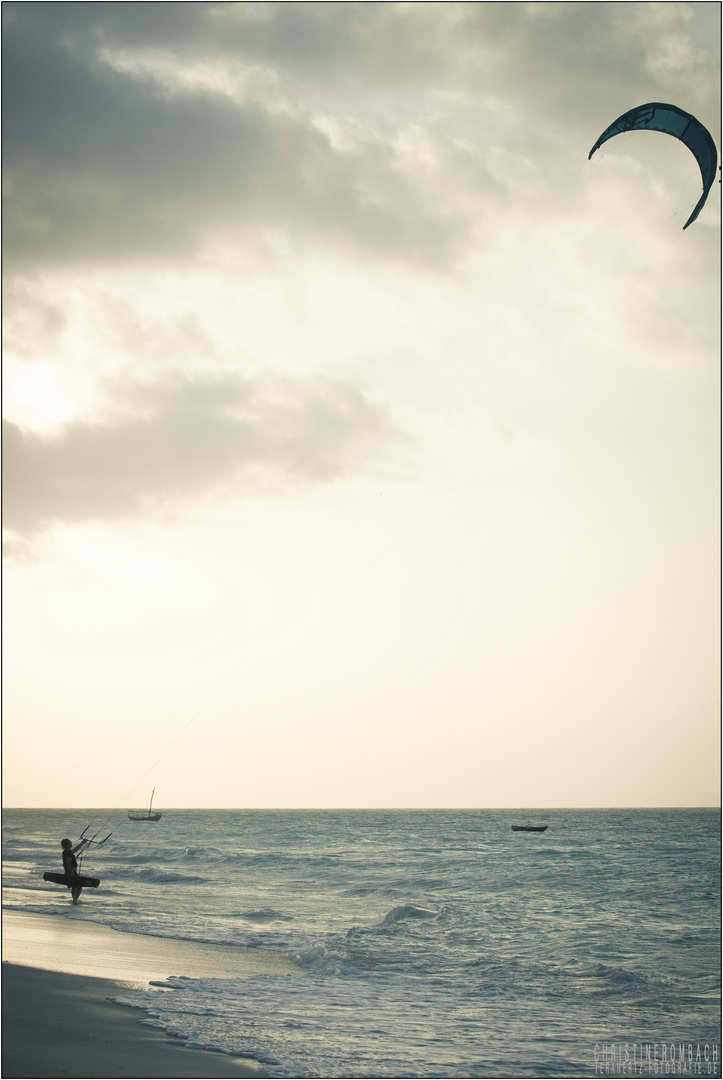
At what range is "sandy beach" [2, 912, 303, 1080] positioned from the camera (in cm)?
759

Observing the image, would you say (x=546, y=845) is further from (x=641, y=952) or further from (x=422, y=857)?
(x=641, y=952)

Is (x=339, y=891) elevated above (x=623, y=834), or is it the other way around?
(x=339, y=891)

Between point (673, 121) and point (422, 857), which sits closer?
point (673, 121)

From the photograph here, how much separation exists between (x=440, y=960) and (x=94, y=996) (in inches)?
293

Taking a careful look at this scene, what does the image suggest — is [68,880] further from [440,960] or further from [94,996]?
[440,960]

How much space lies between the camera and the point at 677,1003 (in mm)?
12414

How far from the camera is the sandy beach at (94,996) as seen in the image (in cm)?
759

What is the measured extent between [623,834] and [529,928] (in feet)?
155

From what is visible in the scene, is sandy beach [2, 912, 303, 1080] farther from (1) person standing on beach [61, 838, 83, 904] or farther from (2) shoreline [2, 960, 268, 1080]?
(1) person standing on beach [61, 838, 83, 904]

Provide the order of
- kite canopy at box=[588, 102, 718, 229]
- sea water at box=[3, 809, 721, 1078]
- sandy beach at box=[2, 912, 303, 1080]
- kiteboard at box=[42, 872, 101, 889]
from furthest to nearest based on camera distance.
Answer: kiteboard at box=[42, 872, 101, 889] < kite canopy at box=[588, 102, 718, 229] < sea water at box=[3, 809, 721, 1078] < sandy beach at box=[2, 912, 303, 1080]

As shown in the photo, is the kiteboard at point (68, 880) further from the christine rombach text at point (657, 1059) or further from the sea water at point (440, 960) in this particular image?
the christine rombach text at point (657, 1059)

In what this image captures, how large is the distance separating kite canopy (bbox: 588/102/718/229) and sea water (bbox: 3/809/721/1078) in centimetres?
1217

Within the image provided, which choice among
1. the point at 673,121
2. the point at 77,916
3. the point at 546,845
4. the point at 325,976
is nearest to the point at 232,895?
the point at 77,916

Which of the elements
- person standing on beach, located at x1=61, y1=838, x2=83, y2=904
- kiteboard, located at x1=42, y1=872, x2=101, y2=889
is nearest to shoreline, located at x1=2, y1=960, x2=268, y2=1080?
kiteboard, located at x1=42, y1=872, x2=101, y2=889
